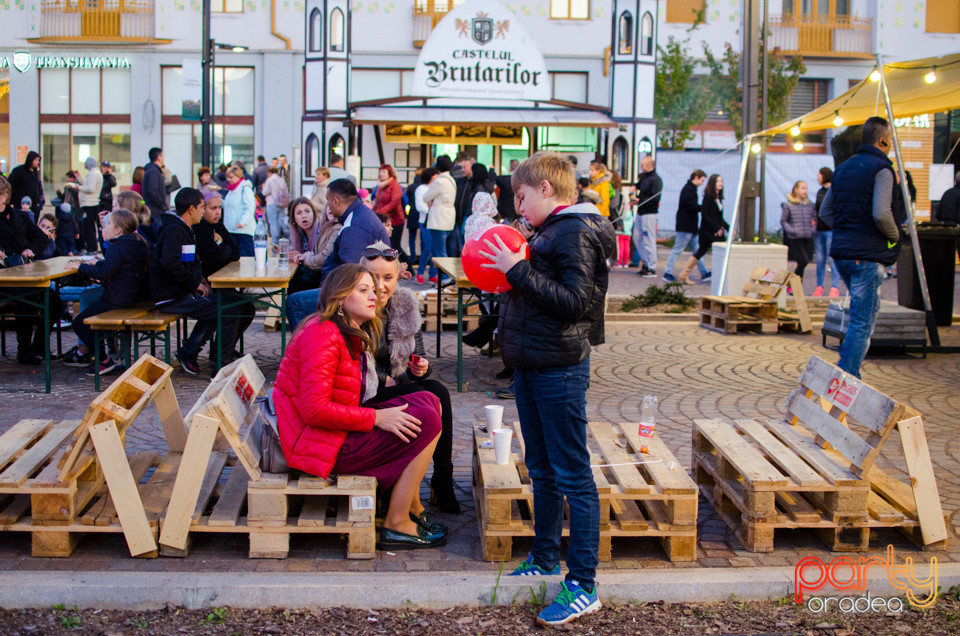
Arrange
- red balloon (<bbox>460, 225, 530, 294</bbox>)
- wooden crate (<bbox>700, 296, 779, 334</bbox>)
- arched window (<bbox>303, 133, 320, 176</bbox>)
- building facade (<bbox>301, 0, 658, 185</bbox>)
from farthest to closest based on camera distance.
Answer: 1. arched window (<bbox>303, 133, 320, 176</bbox>)
2. building facade (<bbox>301, 0, 658, 185</bbox>)
3. wooden crate (<bbox>700, 296, 779, 334</bbox>)
4. red balloon (<bbox>460, 225, 530, 294</bbox>)

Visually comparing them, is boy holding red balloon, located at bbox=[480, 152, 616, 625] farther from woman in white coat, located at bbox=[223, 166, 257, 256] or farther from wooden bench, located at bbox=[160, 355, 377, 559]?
woman in white coat, located at bbox=[223, 166, 257, 256]

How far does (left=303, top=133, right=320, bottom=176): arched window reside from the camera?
25109 mm

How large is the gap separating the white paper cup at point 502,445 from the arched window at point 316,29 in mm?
21333

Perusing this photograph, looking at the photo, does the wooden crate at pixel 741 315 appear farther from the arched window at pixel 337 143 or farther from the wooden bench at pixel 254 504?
A: the arched window at pixel 337 143

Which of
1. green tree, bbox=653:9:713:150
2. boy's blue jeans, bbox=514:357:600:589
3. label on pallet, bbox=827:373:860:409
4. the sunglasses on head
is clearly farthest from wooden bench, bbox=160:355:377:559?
green tree, bbox=653:9:713:150

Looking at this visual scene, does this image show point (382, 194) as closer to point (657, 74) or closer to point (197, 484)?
point (197, 484)

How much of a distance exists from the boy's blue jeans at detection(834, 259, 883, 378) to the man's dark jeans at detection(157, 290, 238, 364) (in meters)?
5.16

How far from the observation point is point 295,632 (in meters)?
3.82

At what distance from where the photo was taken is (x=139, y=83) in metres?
31.5

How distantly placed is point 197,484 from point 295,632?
887 mm

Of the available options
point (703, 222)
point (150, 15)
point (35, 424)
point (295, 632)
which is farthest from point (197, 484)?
point (150, 15)

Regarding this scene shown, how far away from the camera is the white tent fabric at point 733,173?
75.7ft

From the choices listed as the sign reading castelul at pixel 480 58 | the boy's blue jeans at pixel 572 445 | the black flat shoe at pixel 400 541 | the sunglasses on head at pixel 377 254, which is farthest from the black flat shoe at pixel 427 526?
the sign reading castelul at pixel 480 58

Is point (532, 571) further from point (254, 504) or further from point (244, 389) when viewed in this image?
point (244, 389)
